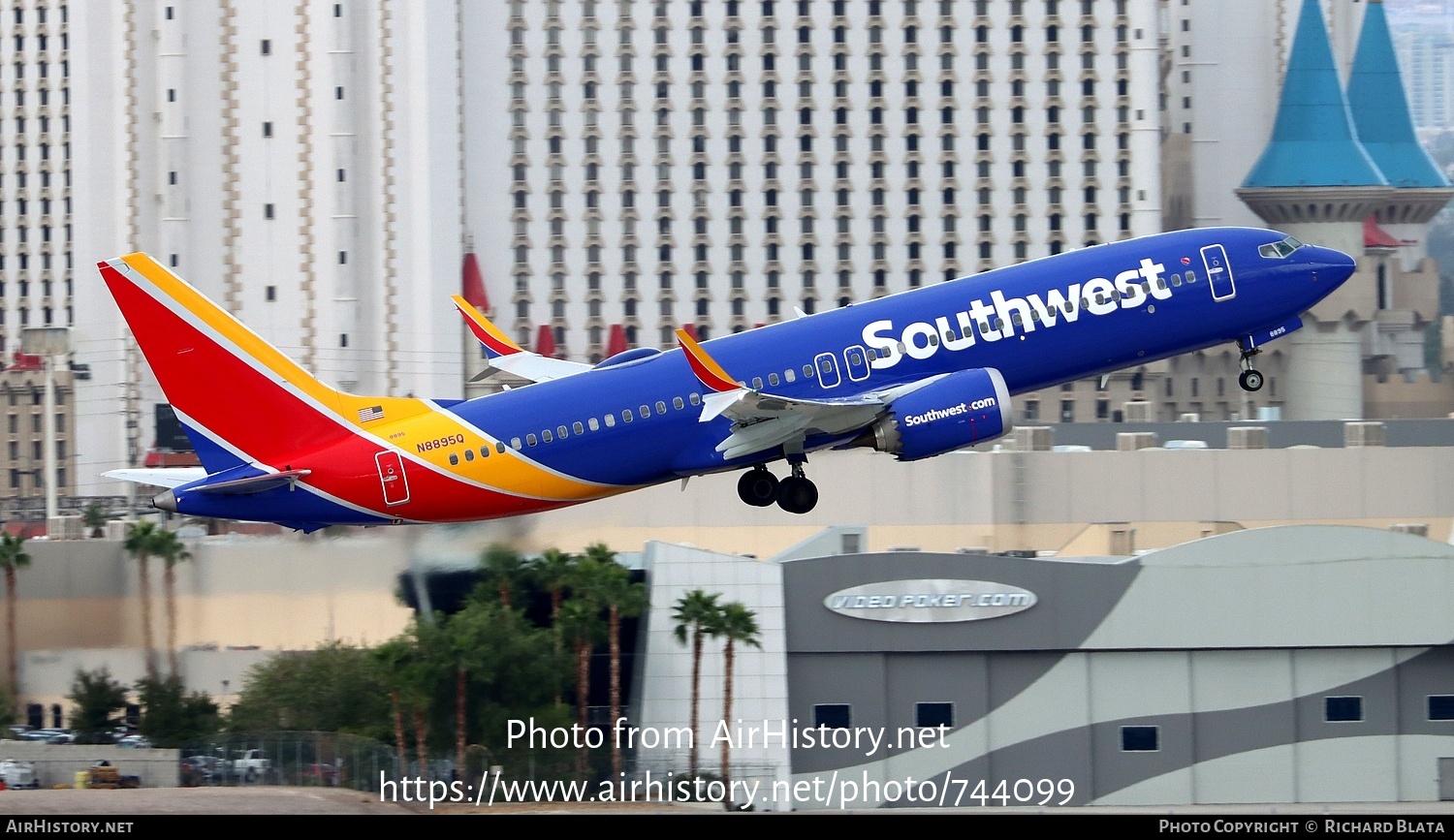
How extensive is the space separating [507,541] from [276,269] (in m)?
109

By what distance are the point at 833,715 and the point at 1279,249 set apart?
111ft

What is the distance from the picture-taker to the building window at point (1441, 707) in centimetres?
8262

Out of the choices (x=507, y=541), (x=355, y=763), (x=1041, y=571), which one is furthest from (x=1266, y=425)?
(x=355, y=763)

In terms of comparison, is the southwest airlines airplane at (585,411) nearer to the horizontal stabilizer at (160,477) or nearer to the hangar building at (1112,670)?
the horizontal stabilizer at (160,477)

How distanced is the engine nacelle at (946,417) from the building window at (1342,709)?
122 feet

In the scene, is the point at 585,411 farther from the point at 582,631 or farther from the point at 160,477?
the point at 582,631

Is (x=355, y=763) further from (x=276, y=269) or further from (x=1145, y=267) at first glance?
(x=276, y=269)

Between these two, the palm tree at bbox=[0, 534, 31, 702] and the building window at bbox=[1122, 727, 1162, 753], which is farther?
the palm tree at bbox=[0, 534, 31, 702]

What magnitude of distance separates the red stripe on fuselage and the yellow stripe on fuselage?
0.31 metres

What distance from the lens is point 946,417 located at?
5103 centimetres

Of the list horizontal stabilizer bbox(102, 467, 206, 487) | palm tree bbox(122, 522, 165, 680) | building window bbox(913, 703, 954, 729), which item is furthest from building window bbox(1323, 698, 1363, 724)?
horizontal stabilizer bbox(102, 467, 206, 487)

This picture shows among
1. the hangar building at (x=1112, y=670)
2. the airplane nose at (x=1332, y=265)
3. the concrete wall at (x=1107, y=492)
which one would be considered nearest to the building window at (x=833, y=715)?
the hangar building at (x=1112, y=670)

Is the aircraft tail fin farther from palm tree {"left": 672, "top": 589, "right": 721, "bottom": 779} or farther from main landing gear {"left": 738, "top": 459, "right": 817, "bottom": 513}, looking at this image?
palm tree {"left": 672, "top": 589, "right": 721, "bottom": 779}

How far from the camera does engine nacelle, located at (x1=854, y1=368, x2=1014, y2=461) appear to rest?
5100cm
